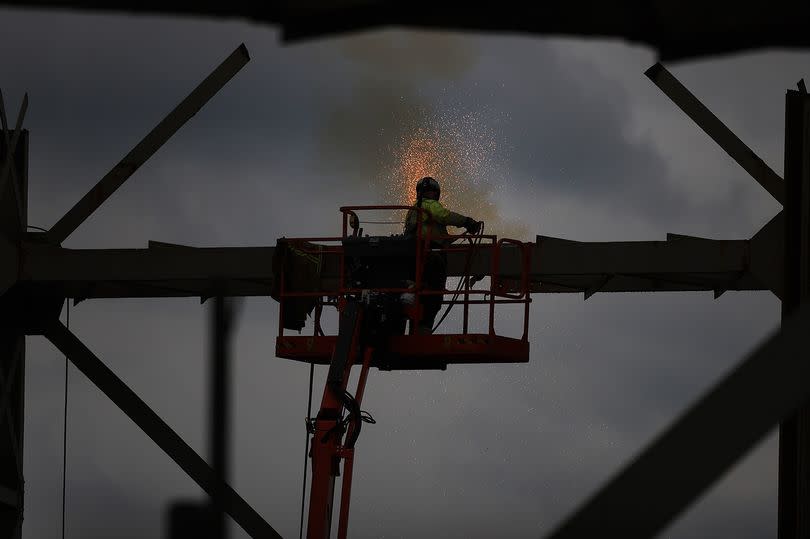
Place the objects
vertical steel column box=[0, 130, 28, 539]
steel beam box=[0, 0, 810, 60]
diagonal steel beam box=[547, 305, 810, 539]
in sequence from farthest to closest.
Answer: vertical steel column box=[0, 130, 28, 539]
diagonal steel beam box=[547, 305, 810, 539]
steel beam box=[0, 0, 810, 60]

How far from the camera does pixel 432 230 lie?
17953 millimetres

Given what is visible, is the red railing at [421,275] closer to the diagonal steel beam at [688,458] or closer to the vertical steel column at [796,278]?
the vertical steel column at [796,278]

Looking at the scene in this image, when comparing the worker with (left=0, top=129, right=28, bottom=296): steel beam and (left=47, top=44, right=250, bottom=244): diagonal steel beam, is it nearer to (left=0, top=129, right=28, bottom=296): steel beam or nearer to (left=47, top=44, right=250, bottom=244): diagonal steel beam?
(left=47, top=44, right=250, bottom=244): diagonal steel beam

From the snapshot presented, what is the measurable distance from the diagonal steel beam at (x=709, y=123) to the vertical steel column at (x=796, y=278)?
1.04 meters

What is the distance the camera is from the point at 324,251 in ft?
61.0

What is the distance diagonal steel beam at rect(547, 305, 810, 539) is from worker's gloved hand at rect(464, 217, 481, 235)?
1284cm

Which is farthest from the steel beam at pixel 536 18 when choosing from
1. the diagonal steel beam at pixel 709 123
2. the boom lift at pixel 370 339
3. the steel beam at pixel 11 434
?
the steel beam at pixel 11 434

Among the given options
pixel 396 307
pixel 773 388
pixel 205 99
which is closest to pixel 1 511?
pixel 205 99

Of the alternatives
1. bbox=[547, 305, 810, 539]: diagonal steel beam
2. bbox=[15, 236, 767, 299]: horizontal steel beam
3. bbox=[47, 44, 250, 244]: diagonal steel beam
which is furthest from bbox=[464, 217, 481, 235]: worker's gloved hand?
bbox=[547, 305, 810, 539]: diagonal steel beam

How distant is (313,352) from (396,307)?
1.29m

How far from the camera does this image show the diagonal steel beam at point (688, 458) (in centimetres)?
510

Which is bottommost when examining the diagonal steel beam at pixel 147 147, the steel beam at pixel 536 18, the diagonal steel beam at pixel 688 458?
the diagonal steel beam at pixel 688 458

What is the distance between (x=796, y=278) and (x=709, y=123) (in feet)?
7.79

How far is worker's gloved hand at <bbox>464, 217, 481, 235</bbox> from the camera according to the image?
59.2 ft
